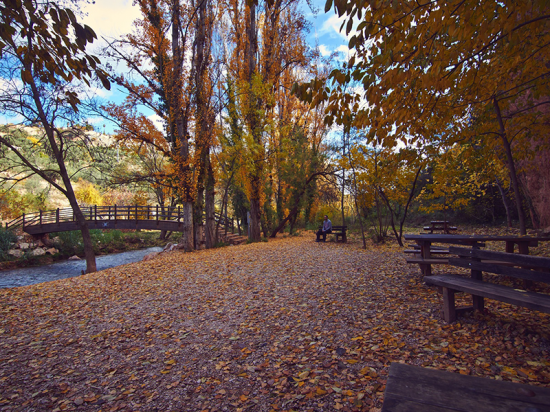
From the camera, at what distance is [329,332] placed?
322cm

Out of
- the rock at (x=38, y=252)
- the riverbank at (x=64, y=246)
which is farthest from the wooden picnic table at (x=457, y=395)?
Answer: the rock at (x=38, y=252)

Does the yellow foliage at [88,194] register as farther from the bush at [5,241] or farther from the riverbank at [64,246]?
the bush at [5,241]

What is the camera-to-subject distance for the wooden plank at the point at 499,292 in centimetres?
214

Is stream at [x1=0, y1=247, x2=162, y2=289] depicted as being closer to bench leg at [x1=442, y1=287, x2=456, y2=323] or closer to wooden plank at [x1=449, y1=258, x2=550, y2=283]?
bench leg at [x1=442, y1=287, x2=456, y2=323]

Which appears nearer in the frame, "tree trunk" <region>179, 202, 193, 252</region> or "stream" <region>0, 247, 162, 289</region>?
"tree trunk" <region>179, 202, 193, 252</region>

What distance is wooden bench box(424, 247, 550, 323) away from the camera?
→ 2.25 m

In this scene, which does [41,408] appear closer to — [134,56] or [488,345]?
[488,345]

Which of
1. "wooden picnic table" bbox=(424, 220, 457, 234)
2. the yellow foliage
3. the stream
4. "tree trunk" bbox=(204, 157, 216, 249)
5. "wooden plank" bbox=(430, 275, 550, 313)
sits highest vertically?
the yellow foliage

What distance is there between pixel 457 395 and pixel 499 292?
68.8 inches

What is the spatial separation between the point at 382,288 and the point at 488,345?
2052mm

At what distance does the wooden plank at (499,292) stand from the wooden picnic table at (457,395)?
1.22m

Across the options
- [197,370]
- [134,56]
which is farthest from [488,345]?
[134,56]

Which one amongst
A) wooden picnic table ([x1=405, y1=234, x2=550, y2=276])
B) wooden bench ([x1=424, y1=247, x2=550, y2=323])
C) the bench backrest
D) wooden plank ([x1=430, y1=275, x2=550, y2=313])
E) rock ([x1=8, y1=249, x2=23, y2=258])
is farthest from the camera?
rock ([x1=8, y1=249, x2=23, y2=258])

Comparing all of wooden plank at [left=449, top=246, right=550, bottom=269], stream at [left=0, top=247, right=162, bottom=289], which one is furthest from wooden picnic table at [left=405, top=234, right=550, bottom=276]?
stream at [left=0, top=247, right=162, bottom=289]
